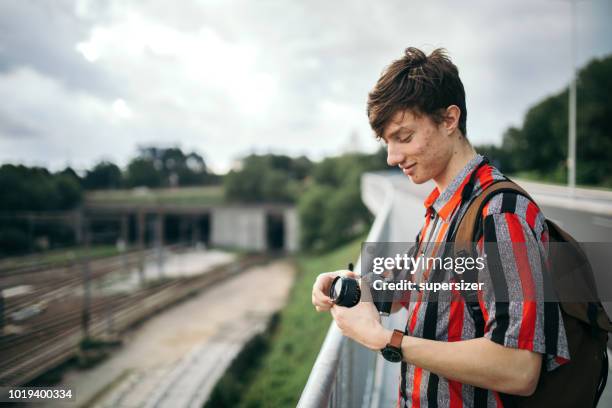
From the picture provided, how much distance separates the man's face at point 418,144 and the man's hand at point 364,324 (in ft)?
1.48

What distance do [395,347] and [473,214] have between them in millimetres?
383

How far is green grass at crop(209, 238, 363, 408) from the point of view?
28.6 ft

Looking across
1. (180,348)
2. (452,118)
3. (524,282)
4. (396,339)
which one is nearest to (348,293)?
(396,339)

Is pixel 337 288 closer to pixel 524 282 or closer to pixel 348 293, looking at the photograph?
pixel 348 293

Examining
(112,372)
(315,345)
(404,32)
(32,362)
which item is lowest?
(112,372)

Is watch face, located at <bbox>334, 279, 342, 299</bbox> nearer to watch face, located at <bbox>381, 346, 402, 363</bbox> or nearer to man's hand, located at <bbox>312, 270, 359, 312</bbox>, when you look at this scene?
man's hand, located at <bbox>312, 270, 359, 312</bbox>

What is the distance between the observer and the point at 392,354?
93 centimetres

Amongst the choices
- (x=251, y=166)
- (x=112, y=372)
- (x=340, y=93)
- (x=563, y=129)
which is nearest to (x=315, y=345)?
(x=112, y=372)

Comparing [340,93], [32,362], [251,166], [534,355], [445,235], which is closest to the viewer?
[534,355]

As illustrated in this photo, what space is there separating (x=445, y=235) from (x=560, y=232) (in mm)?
268

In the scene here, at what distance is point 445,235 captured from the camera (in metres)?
1.04

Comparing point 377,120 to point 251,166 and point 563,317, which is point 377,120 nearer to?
point 563,317

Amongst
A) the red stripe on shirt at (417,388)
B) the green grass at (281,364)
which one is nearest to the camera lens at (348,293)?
the red stripe on shirt at (417,388)

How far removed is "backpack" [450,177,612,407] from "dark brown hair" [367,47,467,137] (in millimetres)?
295
